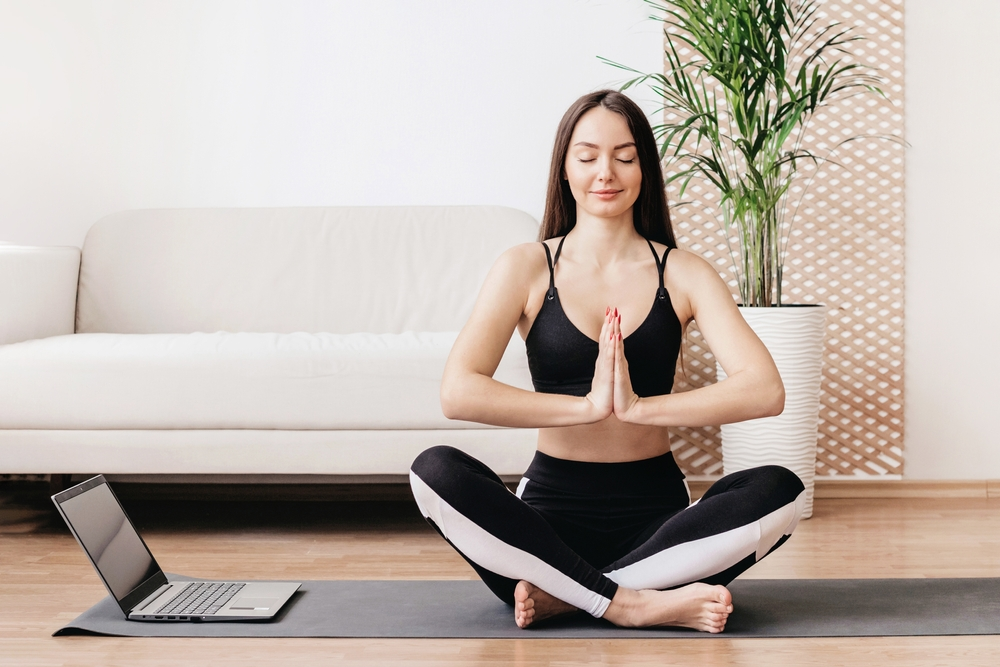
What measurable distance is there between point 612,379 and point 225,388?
1154 millimetres

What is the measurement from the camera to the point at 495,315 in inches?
58.5

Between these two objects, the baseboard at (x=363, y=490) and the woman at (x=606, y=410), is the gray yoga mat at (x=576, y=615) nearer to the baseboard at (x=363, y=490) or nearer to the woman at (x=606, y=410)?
the woman at (x=606, y=410)

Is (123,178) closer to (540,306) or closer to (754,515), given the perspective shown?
(540,306)

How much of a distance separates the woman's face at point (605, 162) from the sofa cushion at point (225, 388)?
0.72 metres

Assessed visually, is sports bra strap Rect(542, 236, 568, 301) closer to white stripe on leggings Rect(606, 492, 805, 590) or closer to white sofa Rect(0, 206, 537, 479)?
white stripe on leggings Rect(606, 492, 805, 590)

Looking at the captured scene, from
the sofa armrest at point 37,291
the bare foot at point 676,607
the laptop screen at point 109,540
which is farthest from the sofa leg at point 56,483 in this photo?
the bare foot at point 676,607

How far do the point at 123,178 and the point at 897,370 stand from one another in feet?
8.95

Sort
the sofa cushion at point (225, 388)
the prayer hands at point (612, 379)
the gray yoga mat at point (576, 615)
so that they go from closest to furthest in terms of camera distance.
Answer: the prayer hands at point (612, 379)
the gray yoga mat at point (576, 615)
the sofa cushion at point (225, 388)

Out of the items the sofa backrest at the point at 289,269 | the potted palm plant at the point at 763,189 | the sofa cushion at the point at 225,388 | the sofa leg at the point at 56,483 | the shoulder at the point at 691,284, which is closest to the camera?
the shoulder at the point at 691,284

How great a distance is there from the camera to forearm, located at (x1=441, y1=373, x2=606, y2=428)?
1354mm

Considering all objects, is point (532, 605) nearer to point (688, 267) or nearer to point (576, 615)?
point (576, 615)

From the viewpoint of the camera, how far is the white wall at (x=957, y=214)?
2766 mm

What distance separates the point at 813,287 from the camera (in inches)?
111

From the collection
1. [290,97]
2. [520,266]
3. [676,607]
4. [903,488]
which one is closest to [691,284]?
[520,266]
